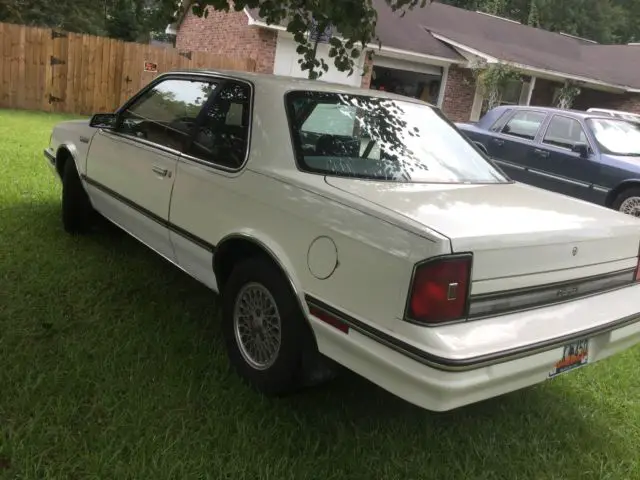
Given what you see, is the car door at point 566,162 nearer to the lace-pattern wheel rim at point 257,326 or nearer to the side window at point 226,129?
the side window at point 226,129

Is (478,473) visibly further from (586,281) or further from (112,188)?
(112,188)

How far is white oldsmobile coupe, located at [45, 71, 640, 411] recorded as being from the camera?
2336 mm

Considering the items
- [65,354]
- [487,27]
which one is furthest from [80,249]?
[487,27]

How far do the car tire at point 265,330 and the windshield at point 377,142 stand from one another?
61 cm

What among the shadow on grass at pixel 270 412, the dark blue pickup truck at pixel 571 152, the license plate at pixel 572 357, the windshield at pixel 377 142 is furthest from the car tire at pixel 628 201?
the license plate at pixel 572 357

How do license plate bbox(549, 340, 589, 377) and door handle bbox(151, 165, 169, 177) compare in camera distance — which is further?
door handle bbox(151, 165, 169, 177)

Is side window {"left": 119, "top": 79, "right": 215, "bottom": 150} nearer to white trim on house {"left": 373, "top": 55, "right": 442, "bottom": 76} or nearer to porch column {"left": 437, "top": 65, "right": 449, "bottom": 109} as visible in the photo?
white trim on house {"left": 373, "top": 55, "right": 442, "bottom": 76}

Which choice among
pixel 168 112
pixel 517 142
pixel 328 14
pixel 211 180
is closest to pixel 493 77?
pixel 517 142

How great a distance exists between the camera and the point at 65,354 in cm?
331

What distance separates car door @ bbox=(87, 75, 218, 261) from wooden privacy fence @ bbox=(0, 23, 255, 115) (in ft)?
33.8

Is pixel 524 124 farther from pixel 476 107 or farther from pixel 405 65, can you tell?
pixel 476 107

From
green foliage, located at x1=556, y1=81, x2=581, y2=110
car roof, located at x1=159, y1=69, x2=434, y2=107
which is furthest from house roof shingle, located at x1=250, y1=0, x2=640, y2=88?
car roof, located at x1=159, y1=69, x2=434, y2=107

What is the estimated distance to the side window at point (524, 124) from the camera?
29.3 ft

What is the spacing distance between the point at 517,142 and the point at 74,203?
21.0 feet
